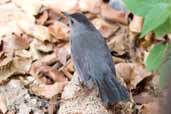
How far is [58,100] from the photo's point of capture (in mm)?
3652

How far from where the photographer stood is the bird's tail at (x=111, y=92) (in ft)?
10.0

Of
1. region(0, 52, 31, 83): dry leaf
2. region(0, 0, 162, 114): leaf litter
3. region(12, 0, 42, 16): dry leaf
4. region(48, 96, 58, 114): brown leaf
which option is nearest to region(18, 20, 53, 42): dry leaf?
region(0, 0, 162, 114): leaf litter

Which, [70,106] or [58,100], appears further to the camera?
[58,100]

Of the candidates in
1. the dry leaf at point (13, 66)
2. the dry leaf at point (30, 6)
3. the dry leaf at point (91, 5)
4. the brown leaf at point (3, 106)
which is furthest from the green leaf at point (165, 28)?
the dry leaf at point (30, 6)

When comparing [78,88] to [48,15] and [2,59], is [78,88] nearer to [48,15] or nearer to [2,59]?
[2,59]

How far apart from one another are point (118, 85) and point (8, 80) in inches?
43.9

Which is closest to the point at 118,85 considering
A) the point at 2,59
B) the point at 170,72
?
the point at 2,59

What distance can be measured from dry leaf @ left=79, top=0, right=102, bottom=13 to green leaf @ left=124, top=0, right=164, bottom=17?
195cm

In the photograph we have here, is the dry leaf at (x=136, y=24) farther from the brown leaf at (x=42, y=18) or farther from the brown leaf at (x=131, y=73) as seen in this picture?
the brown leaf at (x=42, y=18)

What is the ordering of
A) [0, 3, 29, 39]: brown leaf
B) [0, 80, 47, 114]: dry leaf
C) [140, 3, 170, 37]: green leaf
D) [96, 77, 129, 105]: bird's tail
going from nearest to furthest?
1. [140, 3, 170, 37]: green leaf
2. [96, 77, 129, 105]: bird's tail
3. [0, 80, 47, 114]: dry leaf
4. [0, 3, 29, 39]: brown leaf

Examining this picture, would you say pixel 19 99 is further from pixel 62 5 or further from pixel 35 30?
pixel 62 5

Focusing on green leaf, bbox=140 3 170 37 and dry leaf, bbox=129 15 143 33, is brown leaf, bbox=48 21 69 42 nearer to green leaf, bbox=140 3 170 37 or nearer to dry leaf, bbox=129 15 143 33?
dry leaf, bbox=129 15 143 33

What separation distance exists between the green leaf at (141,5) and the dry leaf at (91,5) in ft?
6.40

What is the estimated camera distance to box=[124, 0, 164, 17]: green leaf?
97.2 inches
